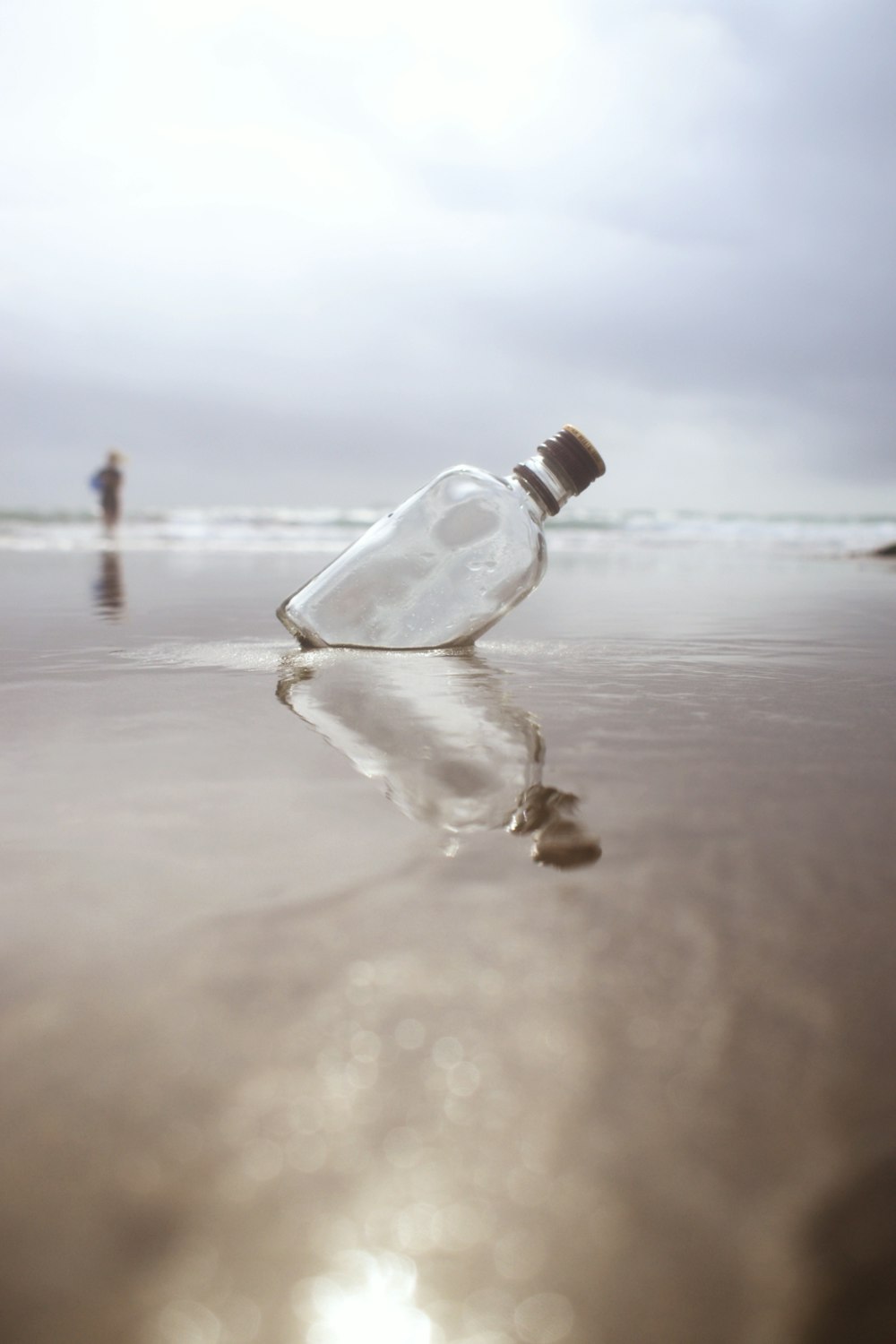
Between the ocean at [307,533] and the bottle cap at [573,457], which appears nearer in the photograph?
the bottle cap at [573,457]

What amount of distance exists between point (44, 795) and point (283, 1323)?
0.60 metres

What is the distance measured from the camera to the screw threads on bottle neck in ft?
5.43

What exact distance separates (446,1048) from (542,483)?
140 centimetres

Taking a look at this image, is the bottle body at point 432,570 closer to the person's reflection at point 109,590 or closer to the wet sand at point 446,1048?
the wet sand at point 446,1048

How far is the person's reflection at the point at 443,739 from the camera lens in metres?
0.73

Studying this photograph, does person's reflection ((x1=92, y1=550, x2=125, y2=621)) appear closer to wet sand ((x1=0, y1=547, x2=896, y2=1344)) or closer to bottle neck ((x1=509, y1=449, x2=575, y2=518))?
bottle neck ((x1=509, y1=449, x2=575, y2=518))

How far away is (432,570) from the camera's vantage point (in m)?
1.74

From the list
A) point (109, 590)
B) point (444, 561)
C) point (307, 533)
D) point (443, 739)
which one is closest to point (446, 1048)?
point (443, 739)

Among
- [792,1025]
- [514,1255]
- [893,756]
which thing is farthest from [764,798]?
[514,1255]

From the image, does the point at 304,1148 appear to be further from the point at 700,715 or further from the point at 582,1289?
the point at 700,715

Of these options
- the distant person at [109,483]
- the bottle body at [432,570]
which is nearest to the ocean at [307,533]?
the distant person at [109,483]

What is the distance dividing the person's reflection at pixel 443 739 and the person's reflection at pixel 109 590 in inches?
47.9

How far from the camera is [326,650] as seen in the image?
1.76 m

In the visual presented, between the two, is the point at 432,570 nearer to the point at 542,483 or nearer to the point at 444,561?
the point at 444,561
